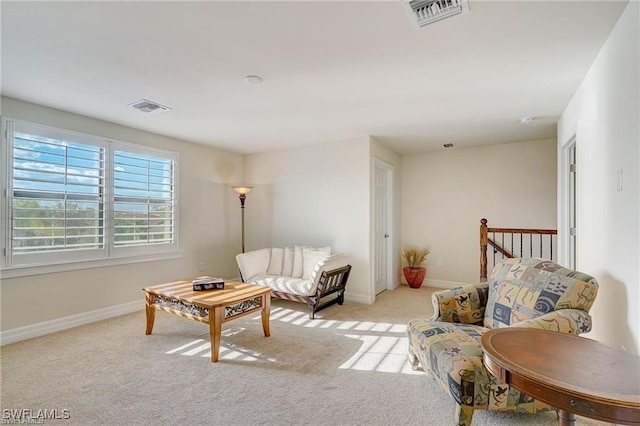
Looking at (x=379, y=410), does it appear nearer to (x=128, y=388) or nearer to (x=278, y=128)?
(x=128, y=388)

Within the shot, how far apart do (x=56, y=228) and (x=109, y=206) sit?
22.7 inches

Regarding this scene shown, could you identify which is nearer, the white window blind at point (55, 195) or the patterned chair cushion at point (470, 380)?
the patterned chair cushion at point (470, 380)

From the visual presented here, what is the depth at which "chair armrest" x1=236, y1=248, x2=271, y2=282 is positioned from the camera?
14.2 ft

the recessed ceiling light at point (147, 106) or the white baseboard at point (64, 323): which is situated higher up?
the recessed ceiling light at point (147, 106)

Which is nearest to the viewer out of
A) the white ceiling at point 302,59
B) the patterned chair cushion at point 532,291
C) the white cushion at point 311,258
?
the white ceiling at point 302,59

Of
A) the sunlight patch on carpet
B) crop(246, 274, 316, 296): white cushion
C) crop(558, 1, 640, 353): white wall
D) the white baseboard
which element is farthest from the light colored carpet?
crop(558, 1, 640, 353): white wall

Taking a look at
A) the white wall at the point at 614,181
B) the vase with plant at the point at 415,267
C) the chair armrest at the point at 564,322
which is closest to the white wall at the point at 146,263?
the vase with plant at the point at 415,267

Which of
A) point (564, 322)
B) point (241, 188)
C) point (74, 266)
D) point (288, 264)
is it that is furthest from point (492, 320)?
point (74, 266)

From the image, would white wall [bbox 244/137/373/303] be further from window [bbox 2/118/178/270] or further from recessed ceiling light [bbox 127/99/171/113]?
recessed ceiling light [bbox 127/99/171/113]

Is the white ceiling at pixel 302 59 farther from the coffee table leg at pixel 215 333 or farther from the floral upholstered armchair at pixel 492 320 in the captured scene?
the coffee table leg at pixel 215 333

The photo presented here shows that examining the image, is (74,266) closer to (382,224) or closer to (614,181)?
(382,224)

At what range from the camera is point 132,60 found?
7.54 ft

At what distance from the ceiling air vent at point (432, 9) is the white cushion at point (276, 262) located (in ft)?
11.6

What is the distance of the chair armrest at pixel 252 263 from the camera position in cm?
434
